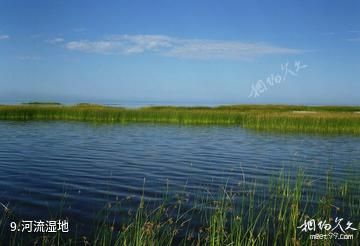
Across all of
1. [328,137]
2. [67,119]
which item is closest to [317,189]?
[328,137]

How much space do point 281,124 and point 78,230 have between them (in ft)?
92.6

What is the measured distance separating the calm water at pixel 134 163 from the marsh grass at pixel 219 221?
2.55ft

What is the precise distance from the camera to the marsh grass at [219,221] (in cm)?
711

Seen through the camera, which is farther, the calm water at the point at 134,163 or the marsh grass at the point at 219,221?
the calm water at the point at 134,163

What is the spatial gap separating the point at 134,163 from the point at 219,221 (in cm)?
913

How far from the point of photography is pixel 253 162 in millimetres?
18406

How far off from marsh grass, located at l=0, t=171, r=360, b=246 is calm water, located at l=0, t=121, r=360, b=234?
0.78m

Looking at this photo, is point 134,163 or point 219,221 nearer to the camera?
point 219,221

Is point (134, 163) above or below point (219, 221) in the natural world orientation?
below

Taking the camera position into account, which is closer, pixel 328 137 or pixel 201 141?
pixel 201 141

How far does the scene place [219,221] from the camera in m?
8.55

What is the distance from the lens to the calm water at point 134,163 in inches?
443

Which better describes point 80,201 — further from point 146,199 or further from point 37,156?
point 37,156

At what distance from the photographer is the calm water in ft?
36.9
